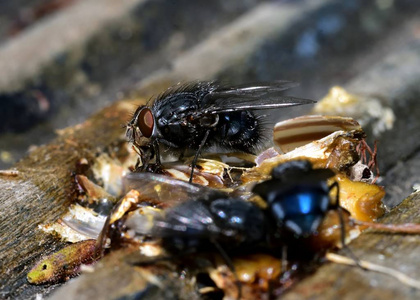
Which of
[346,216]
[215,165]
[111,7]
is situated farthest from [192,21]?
[346,216]

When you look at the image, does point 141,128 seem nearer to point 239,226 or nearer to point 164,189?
point 164,189

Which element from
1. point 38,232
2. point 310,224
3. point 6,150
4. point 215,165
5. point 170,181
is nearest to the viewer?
point 310,224

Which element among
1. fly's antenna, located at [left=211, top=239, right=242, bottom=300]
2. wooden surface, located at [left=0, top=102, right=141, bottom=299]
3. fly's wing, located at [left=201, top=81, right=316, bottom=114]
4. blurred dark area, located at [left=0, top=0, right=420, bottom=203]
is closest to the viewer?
fly's antenna, located at [left=211, top=239, right=242, bottom=300]

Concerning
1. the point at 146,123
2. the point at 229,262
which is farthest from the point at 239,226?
the point at 146,123

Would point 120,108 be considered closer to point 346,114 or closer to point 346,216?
point 346,114

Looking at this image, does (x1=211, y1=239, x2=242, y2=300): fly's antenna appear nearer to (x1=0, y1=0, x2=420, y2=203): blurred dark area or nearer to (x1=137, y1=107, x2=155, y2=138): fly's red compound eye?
(x1=137, y1=107, x2=155, y2=138): fly's red compound eye

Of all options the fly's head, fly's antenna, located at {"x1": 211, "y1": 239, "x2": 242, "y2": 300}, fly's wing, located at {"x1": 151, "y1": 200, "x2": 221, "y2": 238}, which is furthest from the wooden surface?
fly's antenna, located at {"x1": 211, "y1": 239, "x2": 242, "y2": 300}

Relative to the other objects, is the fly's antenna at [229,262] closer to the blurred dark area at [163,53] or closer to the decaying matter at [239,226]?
the decaying matter at [239,226]
